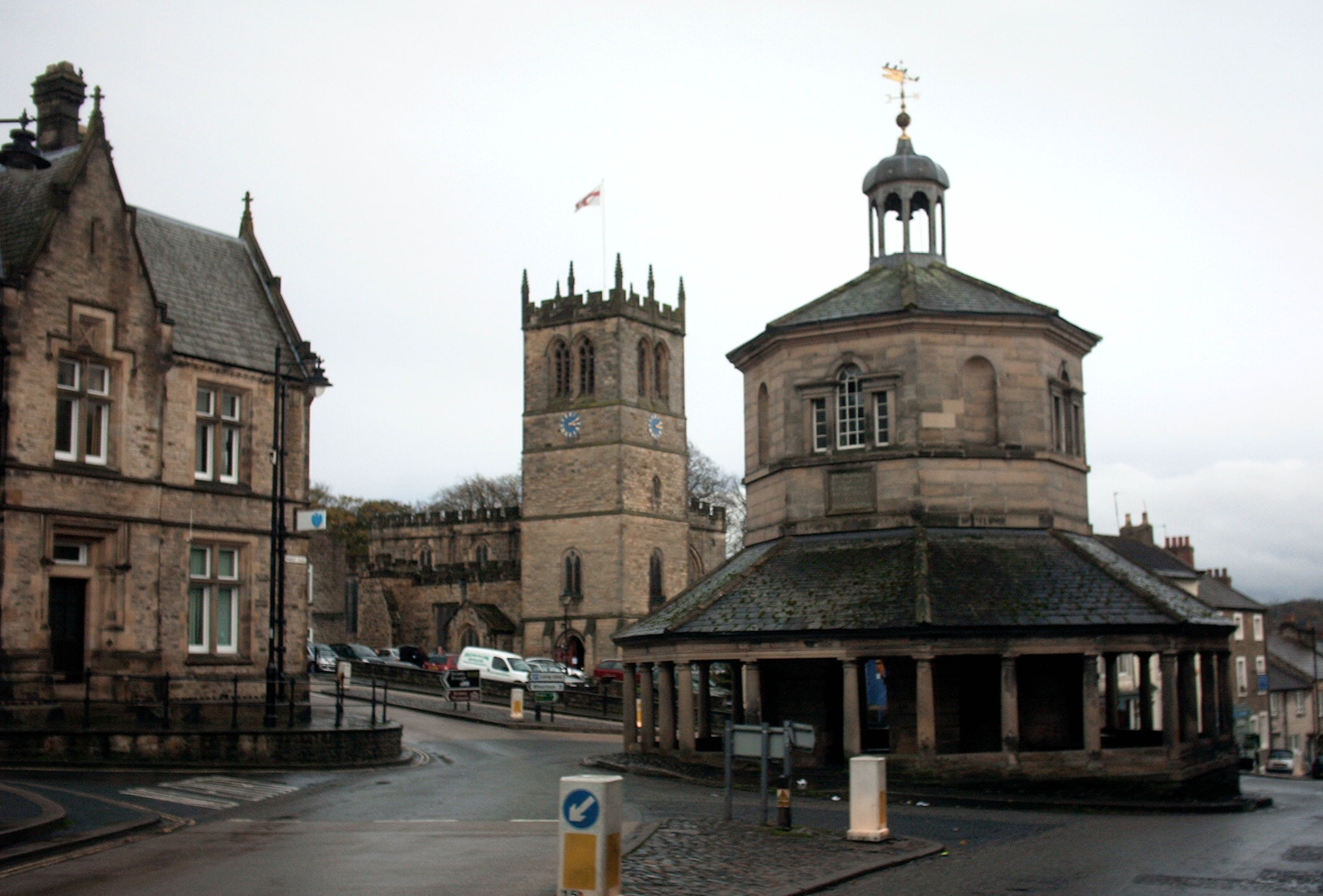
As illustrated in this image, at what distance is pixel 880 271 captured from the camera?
30844 mm

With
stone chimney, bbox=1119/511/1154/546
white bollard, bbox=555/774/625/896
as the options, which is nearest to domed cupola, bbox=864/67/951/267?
white bollard, bbox=555/774/625/896

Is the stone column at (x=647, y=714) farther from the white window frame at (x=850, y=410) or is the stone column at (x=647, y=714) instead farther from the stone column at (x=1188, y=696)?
the stone column at (x=1188, y=696)

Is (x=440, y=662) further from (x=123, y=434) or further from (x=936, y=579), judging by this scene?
(x=936, y=579)

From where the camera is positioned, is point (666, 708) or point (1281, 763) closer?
point (666, 708)

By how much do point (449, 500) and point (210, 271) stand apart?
84.3m

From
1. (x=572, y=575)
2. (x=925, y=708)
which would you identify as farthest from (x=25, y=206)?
(x=572, y=575)

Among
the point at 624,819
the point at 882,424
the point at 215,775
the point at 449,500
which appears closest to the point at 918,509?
the point at 882,424

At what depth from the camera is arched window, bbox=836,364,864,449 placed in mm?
28297

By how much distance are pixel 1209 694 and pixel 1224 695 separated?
726mm

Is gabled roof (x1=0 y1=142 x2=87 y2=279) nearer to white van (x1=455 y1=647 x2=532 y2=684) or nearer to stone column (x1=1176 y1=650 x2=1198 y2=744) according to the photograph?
stone column (x1=1176 y1=650 x2=1198 y2=744)

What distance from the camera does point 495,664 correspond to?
5284 cm

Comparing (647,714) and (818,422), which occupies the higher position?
(818,422)

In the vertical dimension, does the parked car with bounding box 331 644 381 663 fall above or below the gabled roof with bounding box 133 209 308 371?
below

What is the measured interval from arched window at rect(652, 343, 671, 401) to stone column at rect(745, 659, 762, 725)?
5995 cm
